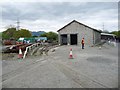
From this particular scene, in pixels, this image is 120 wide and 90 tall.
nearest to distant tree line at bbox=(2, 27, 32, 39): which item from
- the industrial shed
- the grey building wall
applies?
the industrial shed

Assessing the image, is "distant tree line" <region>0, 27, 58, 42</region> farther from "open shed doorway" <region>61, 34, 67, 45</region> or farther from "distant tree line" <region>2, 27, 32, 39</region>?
"open shed doorway" <region>61, 34, 67, 45</region>

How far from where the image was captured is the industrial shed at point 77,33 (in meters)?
29.4

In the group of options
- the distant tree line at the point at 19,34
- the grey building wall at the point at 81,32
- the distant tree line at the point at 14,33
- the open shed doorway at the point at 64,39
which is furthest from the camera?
the distant tree line at the point at 14,33

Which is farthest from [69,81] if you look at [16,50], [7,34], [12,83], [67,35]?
[7,34]

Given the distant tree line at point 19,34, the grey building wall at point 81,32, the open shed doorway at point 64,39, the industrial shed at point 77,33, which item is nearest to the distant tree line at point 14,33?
the distant tree line at point 19,34

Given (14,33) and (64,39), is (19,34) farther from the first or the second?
(64,39)

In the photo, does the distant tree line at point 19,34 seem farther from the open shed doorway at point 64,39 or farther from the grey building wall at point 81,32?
the grey building wall at point 81,32

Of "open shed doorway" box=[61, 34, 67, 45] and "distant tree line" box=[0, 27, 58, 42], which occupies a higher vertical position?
"distant tree line" box=[0, 27, 58, 42]

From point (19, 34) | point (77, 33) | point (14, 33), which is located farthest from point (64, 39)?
point (14, 33)

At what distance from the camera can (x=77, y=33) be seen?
101ft

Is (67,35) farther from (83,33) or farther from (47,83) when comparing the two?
(47,83)

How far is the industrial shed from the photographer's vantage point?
2944 cm

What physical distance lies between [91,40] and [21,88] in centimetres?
2543

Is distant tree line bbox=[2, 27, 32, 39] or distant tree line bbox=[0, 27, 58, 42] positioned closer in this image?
distant tree line bbox=[0, 27, 58, 42]
